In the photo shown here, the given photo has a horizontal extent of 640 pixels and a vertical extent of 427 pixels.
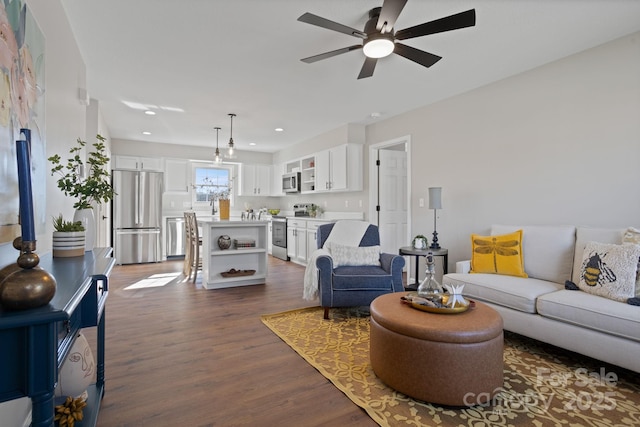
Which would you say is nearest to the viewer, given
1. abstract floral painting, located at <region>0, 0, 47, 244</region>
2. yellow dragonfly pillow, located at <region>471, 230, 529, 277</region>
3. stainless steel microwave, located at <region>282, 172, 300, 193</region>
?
abstract floral painting, located at <region>0, 0, 47, 244</region>

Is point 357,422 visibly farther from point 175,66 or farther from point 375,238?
point 175,66

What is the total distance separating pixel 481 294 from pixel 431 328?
128 centimetres

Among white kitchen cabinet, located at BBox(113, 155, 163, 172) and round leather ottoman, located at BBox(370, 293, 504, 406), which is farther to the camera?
white kitchen cabinet, located at BBox(113, 155, 163, 172)

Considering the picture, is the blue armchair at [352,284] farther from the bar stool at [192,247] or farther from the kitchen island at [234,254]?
the bar stool at [192,247]

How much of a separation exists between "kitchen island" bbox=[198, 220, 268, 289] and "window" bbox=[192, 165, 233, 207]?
Result: 315 centimetres

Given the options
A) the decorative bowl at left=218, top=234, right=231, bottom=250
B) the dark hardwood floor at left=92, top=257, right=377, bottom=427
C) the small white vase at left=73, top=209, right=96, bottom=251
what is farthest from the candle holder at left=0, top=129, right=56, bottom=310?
the decorative bowl at left=218, top=234, right=231, bottom=250

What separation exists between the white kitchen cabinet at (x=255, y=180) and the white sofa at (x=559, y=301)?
582 cm

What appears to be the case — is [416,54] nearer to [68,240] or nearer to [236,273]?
[68,240]

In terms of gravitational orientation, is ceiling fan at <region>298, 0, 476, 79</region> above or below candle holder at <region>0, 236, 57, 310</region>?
above

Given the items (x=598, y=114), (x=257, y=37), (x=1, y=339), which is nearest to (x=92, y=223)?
(x=1, y=339)

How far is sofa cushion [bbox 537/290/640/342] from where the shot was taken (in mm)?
2016

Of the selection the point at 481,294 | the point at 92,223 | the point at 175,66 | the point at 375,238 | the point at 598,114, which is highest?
the point at 175,66

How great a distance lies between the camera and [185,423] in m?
1.72

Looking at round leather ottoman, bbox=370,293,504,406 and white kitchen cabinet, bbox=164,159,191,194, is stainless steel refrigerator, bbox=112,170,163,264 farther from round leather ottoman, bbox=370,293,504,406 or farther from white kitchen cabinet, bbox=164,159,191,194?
round leather ottoman, bbox=370,293,504,406
